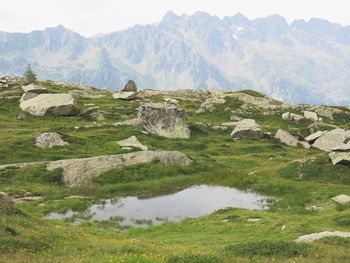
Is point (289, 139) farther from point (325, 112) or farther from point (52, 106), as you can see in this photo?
point (52, 106)

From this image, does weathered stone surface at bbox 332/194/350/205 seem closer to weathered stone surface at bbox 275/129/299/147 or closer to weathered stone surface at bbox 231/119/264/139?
weathered stone surface at bbox 275/129/299/147

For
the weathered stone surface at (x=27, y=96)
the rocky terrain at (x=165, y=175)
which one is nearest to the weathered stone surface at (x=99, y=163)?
the rocky terrain at (x=165, y=175)

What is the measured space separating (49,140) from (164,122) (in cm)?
2288

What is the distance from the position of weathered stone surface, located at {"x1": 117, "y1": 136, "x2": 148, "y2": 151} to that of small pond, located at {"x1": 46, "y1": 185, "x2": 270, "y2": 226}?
15.8 m

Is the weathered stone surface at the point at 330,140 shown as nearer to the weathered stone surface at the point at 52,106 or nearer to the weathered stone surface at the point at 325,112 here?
the weathered stone surface at the point at 325,112

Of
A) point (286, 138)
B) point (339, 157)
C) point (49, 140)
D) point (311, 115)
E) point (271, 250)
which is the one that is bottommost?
point (286, 138)

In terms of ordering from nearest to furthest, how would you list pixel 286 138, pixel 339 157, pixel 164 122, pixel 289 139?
pixel 339 157 < pixel 164 122 < pixel 289 139 < pixel 286 138

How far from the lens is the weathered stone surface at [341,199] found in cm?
4351

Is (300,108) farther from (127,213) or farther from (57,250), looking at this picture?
(57,250)

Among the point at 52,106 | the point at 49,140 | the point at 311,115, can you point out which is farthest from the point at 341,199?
the point at 311,115

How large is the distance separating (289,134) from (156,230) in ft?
173

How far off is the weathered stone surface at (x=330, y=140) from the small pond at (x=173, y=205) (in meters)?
32.7

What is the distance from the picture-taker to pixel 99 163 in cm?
5588

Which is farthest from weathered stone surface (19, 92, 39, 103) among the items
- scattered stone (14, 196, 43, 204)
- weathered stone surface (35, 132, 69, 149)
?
scattered stone (14, 196, 43, 204)
